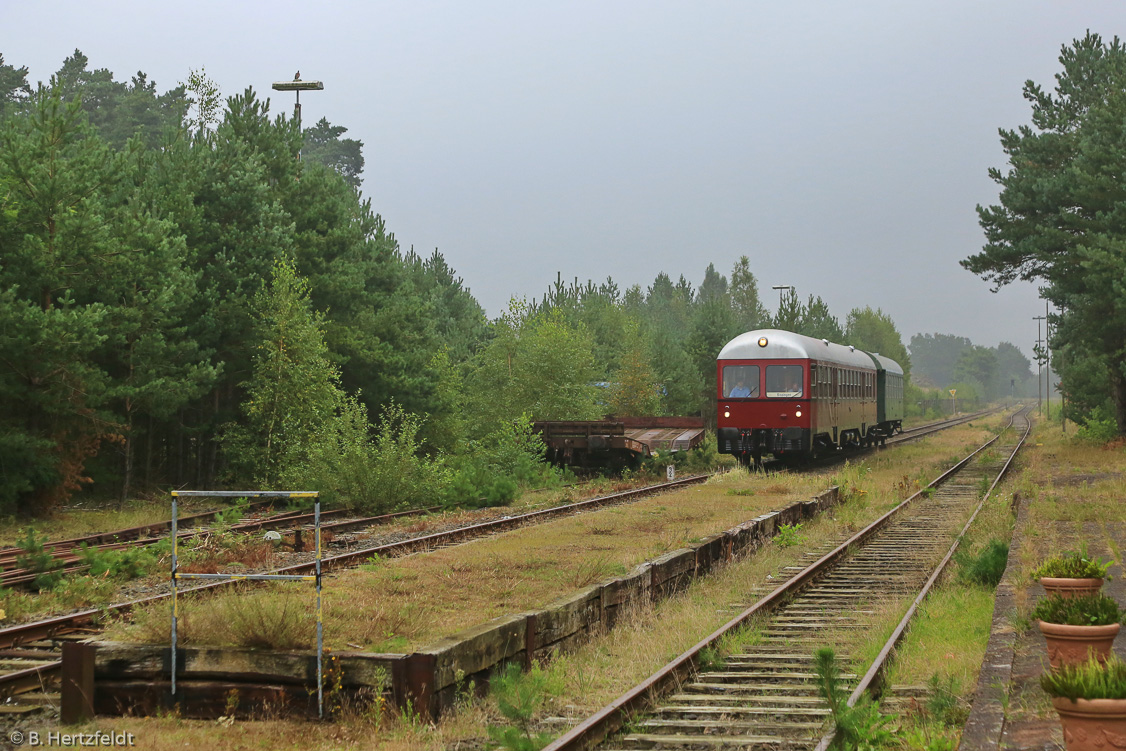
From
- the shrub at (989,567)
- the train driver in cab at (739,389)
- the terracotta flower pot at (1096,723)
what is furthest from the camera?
the train driver in cab at (739,389)

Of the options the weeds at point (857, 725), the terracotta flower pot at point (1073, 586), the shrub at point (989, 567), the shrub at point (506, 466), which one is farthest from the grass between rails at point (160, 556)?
the terracotta flower pot at point (1073, 586)

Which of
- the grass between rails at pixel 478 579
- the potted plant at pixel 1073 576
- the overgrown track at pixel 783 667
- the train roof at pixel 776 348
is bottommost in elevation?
the overgrown track at pixel 783 667

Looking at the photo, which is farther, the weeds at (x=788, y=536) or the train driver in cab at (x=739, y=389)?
the train driver in cab at (x=739, y=389)

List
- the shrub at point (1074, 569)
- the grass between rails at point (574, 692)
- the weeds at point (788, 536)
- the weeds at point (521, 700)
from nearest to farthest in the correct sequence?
the weeds at point (521, 700) → the grass between rails at point (574, 692) → the shrub at point (1074, 569) → the weeds at point (788, 536)

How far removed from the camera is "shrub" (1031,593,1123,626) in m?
6.74

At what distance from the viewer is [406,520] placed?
18.3 meters

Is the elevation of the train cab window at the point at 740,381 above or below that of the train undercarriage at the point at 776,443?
above

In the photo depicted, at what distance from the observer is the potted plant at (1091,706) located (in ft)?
15.8

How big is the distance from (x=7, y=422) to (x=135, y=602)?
1088 centimetres

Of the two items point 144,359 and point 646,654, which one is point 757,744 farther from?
point 144,359

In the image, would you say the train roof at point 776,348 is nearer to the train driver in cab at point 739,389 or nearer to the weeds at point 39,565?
the train driver in cab at point 739,389

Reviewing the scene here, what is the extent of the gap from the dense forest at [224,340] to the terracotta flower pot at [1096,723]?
16090mm

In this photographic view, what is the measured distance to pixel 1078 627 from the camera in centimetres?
664

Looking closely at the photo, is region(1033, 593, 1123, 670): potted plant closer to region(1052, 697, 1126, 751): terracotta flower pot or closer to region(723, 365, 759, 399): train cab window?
region(1052, 697, 1126, 751): terracotta flower pot
